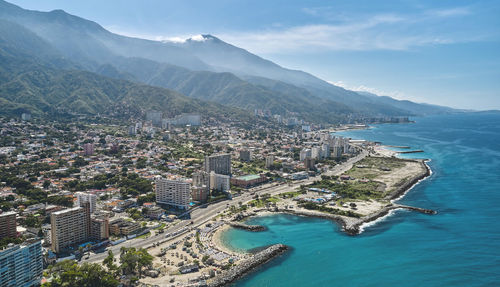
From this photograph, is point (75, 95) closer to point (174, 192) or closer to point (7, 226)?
point (174, 192)

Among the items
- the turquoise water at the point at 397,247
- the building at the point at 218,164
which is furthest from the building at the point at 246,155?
the turquoise water at the point at 397,247

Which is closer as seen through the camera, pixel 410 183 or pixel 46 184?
pixel 46 184

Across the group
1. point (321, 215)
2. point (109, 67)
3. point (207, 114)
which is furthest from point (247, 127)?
point (109, 67)

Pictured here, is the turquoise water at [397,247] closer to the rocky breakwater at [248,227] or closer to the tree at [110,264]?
the rocky breakwater at [248,227]

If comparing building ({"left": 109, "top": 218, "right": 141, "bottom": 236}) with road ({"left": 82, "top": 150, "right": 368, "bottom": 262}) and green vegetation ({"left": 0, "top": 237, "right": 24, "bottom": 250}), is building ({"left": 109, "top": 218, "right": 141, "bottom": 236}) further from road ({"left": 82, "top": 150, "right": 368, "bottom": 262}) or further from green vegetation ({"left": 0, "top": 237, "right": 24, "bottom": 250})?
green vegetation ({"left": 0, "top": 237, "right": 24, "bottom": 250})

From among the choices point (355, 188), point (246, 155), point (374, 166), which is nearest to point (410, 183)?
point (355, 188)

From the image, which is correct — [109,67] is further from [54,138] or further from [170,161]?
[170,161]
